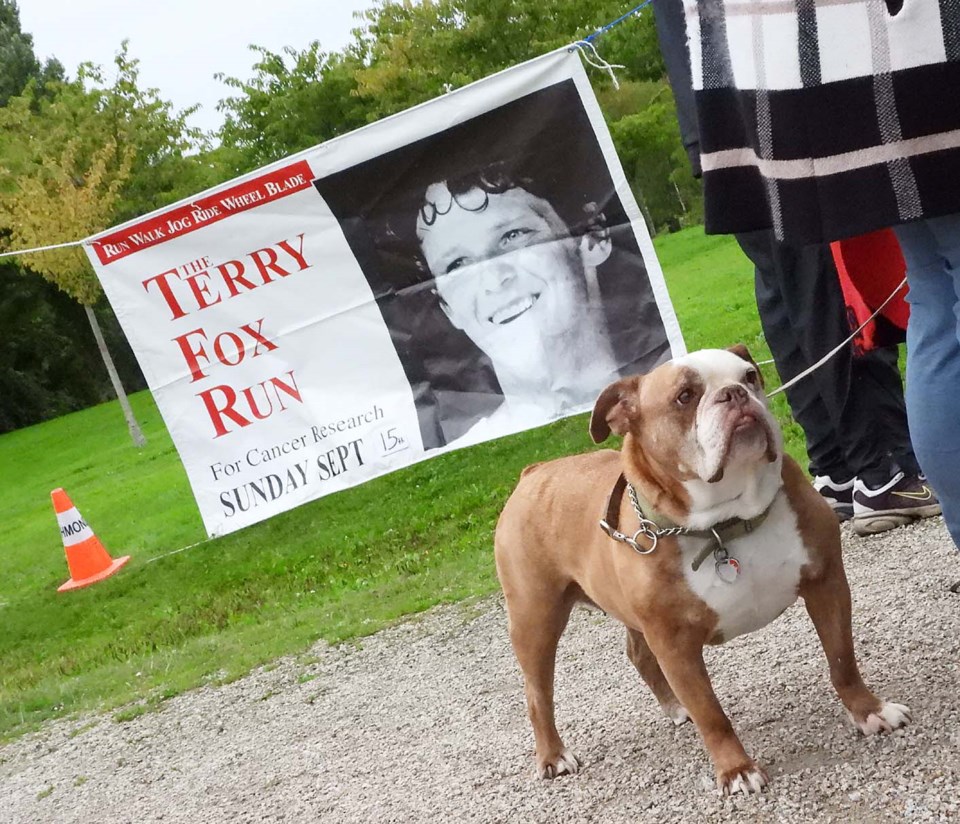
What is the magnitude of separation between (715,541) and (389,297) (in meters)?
4.88

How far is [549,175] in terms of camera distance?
7355 mm

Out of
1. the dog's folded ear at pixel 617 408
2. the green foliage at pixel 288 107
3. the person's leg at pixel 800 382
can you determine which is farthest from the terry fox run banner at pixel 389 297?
the green foliage at pixel 288 107

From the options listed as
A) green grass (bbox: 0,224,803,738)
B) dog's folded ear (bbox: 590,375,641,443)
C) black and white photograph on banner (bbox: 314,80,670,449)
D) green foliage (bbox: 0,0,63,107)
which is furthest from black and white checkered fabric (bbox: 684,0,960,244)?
green foliage (bbox: 0,0,63,107)

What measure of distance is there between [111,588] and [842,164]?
8.70 m

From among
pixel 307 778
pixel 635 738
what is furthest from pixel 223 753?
pixel 635 738

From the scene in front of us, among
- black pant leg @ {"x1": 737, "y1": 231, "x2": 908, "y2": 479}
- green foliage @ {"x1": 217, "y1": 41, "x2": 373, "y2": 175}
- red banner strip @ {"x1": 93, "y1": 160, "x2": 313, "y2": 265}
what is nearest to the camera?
black pant leg @ {"x1": 737, "y1": 231, "x2": 908, "y2": 479}

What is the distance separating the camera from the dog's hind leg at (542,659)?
357 centimetres

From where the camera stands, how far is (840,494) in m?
5.16

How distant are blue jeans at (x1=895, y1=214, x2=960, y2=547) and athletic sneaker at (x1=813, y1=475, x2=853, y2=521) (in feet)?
7.76

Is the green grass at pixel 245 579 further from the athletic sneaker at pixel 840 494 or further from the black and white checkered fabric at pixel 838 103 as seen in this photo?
the black and white checkered fabric at pixel 838 103

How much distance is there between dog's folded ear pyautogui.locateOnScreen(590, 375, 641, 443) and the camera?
3.33 m

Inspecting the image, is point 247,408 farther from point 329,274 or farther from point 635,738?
point 635,738

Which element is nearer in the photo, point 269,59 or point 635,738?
point 635,738

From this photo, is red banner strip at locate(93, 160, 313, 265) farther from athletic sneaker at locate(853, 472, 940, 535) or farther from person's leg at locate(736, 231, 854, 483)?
athletic sneaker at locate(853, 472, 940, 535)
